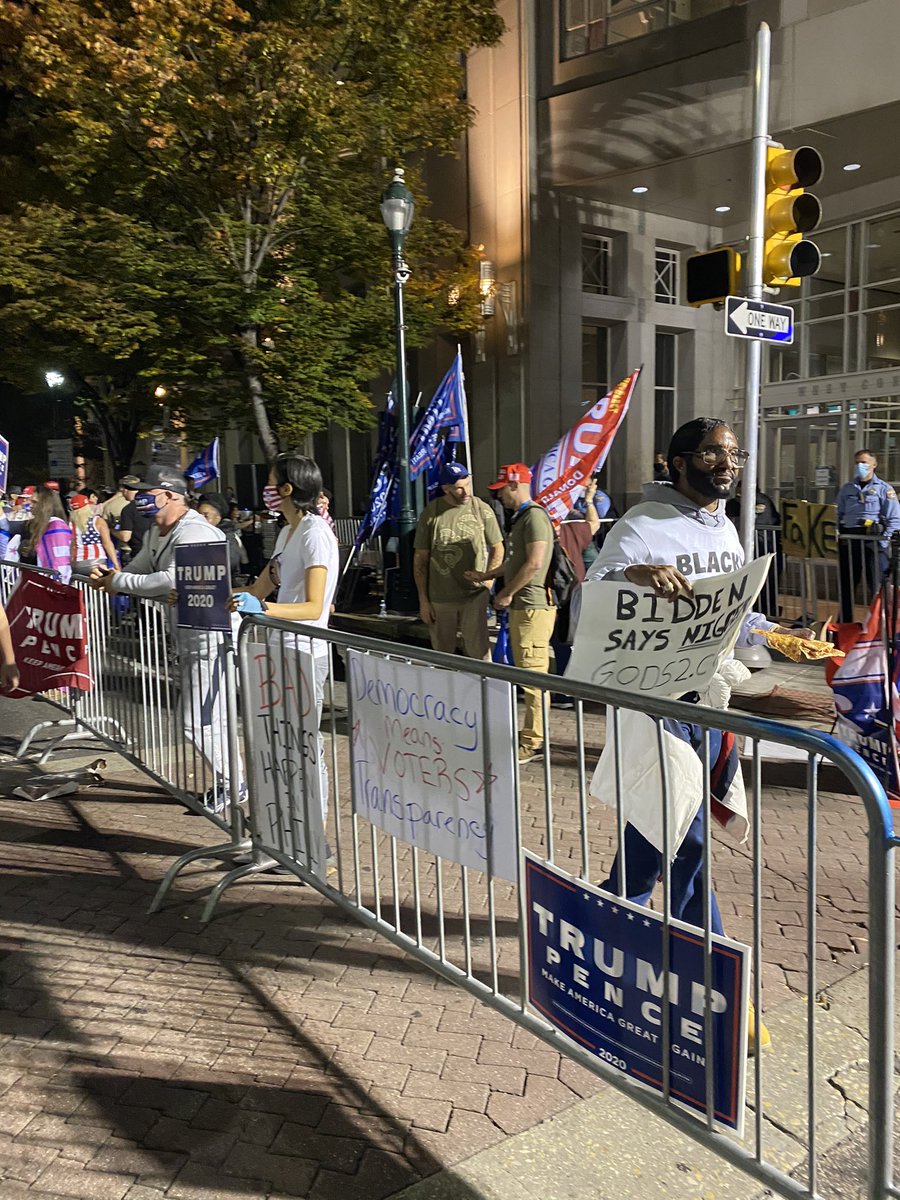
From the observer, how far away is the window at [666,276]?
21500 millimetres

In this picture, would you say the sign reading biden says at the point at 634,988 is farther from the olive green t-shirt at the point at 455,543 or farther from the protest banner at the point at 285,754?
the olive green t-shirt at the point at 455,543

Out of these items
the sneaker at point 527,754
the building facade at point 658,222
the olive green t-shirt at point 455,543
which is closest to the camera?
the sneaker at point 527,754

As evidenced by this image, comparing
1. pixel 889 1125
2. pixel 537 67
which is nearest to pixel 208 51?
pixel 537 67

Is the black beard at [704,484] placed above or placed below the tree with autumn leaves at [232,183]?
below

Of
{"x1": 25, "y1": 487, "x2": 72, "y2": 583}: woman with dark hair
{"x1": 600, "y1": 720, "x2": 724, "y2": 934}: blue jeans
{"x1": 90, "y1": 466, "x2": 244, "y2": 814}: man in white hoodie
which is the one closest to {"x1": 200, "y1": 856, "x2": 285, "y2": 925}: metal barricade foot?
{"x1": 90, "y1": 466, "x2": 244, "y2": 814}: man in white hoodie

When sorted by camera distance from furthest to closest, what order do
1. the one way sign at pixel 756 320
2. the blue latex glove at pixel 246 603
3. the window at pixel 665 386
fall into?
the window at pixel 665 386
the one way sign at pixel 756 320
the blue latex glove at pixel 246 603

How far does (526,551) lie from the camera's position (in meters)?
6.70

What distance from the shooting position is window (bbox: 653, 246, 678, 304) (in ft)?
70.5

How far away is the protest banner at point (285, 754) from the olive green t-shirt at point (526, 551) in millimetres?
2681

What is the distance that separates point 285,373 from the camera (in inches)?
658

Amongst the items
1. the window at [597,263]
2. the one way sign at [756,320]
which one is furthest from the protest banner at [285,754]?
the window at [597,263]

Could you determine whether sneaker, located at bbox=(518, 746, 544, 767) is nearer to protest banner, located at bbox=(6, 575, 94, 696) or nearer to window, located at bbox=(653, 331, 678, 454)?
protest banner, located at bbox=(6, 575, 94, 696)

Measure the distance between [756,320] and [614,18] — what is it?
13.4 metres

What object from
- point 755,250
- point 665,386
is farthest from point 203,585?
point 665,386
